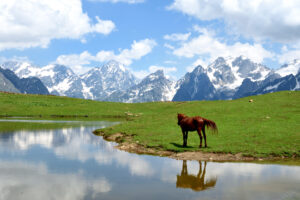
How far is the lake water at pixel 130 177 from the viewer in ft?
55.1

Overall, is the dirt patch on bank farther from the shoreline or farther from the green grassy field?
the green grassy field

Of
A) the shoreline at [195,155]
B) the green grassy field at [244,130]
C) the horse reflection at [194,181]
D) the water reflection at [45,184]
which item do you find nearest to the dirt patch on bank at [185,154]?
the shoreline at [195,155]

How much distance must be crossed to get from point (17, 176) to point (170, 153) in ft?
51.0

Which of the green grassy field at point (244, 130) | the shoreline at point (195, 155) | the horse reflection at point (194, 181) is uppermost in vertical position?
the green grassy field at point (244, 130)

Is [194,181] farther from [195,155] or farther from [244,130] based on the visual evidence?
[244,130]

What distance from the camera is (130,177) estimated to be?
20797 millimetres

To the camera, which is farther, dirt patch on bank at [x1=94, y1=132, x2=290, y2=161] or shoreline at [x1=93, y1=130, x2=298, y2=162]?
dirt patch on bank at [x1=94, y1=132, x2=290, y2=161]

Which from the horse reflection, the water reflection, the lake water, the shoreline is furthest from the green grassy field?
the water reflection

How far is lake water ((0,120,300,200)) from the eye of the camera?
16.8 meters

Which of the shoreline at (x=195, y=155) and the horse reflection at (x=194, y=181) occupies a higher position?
the shoreline at (x=195, y=155)

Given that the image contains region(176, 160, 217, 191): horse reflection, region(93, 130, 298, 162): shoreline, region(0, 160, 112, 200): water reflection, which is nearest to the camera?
region(0, 160, 112, 200): water reflection

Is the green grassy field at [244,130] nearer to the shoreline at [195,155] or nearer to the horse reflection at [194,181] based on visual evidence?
the shoreline at [195,155]

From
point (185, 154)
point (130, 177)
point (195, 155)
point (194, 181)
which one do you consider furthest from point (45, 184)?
point (195, 155)

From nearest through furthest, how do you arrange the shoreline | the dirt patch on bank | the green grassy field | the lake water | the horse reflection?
the lake water
the horse reflection
the shoreline
the dirt patch on bank
the green grassy field
